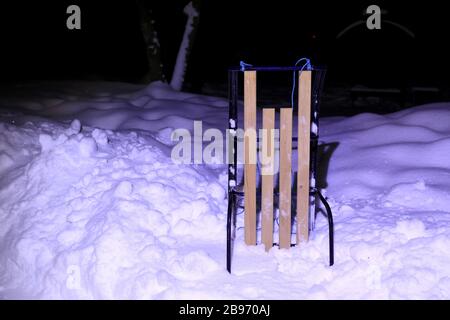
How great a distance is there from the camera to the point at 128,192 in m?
5.62

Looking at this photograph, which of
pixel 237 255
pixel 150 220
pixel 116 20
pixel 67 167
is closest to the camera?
pixel 237 255

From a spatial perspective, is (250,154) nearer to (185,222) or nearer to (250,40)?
(185,222)

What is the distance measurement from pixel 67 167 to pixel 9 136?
114 centimetres

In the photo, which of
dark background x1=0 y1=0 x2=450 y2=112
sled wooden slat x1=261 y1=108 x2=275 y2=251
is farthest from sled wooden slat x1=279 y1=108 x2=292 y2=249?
dark background x1=0 y1=0 x2=450 y2=112

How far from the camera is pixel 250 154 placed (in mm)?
4922

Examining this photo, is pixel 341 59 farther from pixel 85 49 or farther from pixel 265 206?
pixel 265 206

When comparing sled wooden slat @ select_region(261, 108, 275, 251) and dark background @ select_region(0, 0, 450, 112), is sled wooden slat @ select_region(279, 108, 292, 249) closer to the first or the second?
sled wooden slat @ select_region(261, 108, 275, 251)

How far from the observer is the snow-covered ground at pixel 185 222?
4477 mm

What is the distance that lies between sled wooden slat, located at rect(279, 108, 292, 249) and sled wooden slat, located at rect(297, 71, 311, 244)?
0.30 ft

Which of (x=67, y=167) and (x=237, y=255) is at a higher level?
(x=67, y=167)

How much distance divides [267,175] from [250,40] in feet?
64.5

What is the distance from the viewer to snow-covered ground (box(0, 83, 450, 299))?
4.48 m

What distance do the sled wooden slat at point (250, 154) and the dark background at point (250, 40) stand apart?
14.3 metres

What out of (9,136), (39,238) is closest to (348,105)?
(9,136)
